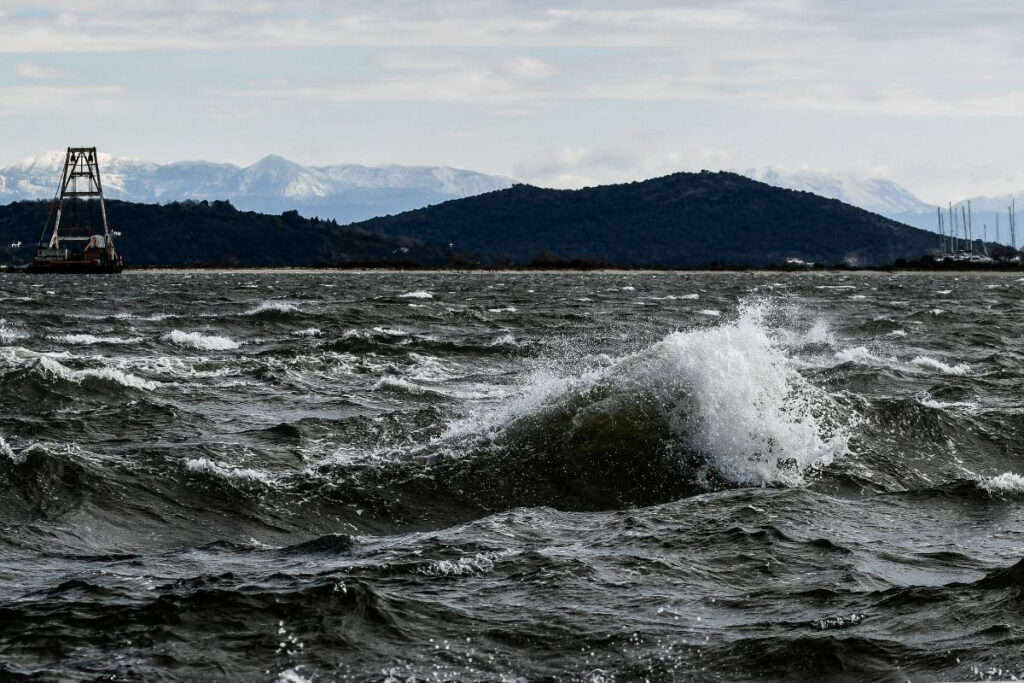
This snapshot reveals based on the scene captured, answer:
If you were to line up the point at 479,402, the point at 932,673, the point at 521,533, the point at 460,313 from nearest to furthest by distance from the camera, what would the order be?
the point at 932,673
the point at 521,533
the point at 479,402
the point at 460,313

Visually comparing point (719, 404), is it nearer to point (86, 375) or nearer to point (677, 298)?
point (86, 375)

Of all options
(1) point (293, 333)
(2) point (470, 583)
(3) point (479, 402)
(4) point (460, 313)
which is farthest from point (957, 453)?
(4) point (460, 313)

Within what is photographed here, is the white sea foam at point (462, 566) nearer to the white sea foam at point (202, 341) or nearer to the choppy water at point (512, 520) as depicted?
the choppy water at point (512, 520)

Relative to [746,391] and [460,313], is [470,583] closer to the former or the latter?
[746,391]

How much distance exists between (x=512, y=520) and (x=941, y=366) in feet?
56.2

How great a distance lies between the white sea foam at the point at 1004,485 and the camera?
12961 millimetres

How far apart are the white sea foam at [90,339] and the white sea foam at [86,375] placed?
10394 millimetres

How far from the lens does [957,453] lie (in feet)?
53.4

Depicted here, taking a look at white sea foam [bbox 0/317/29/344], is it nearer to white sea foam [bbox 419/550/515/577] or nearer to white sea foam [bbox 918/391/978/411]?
white sea foam [bbox 918/391/978/411]

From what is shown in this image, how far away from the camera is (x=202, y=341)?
31688 millimetres

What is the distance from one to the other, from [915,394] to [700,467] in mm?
8105

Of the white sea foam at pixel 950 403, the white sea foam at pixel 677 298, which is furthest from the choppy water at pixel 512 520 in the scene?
the white sea foam at pixel 677 298

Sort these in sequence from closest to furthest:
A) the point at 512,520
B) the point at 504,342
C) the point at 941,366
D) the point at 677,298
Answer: the point at 512,520, the point at 941,366, the point at 504,342, the point at 677,298

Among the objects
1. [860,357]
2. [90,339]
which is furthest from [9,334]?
[860,357]
